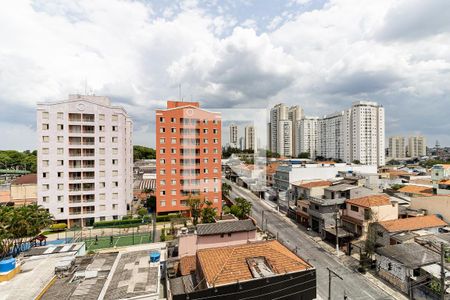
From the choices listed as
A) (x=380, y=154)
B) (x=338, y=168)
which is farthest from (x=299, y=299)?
(x=380, y=154)

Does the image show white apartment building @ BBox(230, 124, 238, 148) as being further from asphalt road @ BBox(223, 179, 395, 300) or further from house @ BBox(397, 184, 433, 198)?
house @ BBox(397, 184, 433, 198)

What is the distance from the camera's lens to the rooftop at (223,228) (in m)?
19.6

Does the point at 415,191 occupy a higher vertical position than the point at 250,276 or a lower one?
lower

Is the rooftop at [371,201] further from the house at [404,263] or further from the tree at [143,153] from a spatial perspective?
the tree at [143,153]

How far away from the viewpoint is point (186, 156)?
3297cm

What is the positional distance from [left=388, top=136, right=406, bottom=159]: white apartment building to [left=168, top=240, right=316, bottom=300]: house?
467 feet

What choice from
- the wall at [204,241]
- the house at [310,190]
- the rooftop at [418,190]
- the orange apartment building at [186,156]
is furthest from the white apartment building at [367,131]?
the wall at [204,241]

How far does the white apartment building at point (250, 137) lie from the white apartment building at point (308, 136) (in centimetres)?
7493

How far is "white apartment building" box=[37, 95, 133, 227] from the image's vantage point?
94.3ft

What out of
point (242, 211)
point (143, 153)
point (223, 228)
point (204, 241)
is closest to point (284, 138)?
point (143, 153)

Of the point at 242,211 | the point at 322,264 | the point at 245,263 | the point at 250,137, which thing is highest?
the point at 250,137

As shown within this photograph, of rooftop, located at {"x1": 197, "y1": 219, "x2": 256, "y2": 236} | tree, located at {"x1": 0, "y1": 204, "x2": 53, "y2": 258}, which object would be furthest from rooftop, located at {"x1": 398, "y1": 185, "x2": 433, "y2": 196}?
tree, located at {"x1": 0, "y1": 204, "x2": 53, "y2": 258}

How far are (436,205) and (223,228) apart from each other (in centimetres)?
2257

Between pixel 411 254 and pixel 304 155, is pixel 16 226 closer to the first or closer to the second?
pixel 411 254
